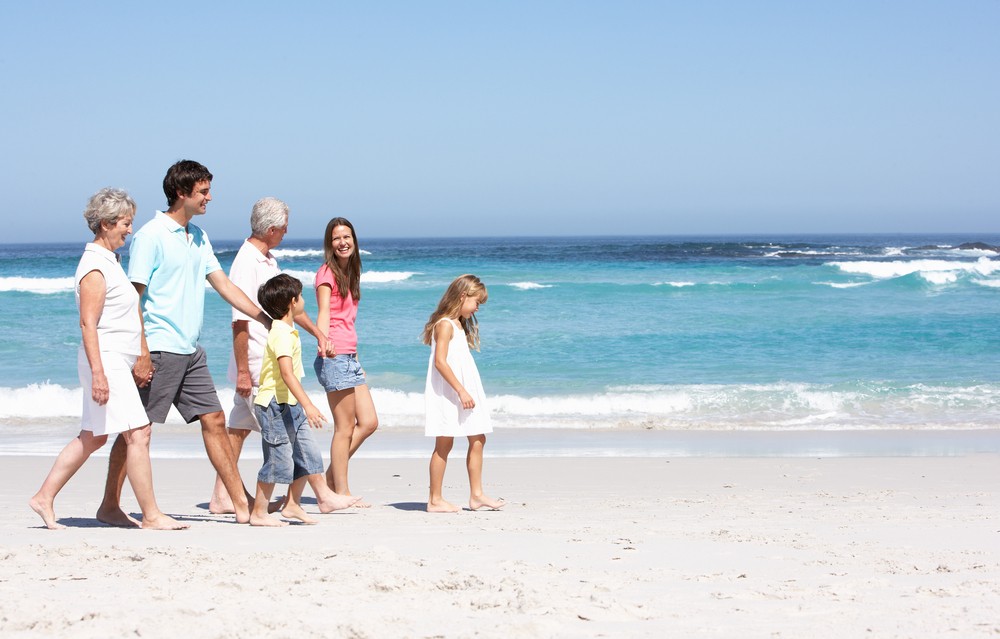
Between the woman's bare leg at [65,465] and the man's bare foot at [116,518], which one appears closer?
the woman's bare leg at [65,465]

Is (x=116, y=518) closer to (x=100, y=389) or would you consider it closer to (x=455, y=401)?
(x=100, y=389)

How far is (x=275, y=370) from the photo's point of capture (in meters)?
4.51

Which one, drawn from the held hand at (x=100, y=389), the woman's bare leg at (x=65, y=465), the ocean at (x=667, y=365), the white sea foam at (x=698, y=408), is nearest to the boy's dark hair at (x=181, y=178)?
the held hand at (x=100, y=389)

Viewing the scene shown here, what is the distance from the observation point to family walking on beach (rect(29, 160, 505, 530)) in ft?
13.5

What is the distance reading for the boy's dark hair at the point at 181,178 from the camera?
4363 millimetres

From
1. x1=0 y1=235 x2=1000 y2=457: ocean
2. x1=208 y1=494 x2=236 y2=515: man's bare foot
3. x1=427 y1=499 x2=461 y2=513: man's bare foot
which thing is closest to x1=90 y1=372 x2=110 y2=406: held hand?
x1=208 y1=494 x2=236 y2=515: man's bare foot

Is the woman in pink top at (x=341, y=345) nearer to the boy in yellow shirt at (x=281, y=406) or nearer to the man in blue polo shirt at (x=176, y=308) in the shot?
the boy in yellow shirt at (x=281, y=406)

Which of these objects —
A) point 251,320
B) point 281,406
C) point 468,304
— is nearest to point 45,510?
point 281,406

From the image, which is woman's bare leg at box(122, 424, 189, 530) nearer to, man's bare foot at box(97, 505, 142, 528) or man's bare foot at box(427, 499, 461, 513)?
man's bare foot at box(97, 505, 142, 528)

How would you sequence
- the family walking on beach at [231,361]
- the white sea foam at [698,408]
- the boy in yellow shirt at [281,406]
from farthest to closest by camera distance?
the white sea foam at [698,408], the boy in yellow shirt at [281,406], the family walking on beach at [231,361]

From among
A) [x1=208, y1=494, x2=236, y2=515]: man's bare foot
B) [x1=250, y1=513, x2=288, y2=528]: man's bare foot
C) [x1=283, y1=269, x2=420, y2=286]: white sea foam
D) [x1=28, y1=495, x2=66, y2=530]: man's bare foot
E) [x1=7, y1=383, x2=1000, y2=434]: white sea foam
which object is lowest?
[x1=7, y1=383, x2=1000, y2=434]: white sea foam

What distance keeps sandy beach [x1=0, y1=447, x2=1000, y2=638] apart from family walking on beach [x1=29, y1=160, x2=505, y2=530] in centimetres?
23

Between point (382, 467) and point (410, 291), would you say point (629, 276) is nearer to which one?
point (410, 291)

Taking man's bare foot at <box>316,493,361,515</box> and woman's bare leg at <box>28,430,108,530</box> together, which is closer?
woman's bare leg at <box>28,430,108,530</box>
